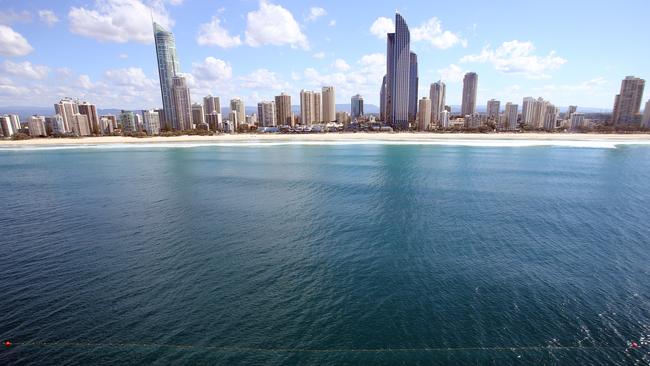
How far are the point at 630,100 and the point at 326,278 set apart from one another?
9419 inches

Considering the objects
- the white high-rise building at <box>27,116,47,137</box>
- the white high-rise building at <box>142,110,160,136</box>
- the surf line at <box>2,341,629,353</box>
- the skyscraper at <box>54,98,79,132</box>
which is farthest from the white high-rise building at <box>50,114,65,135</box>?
the surf line at <box>2,341,629,353</box>

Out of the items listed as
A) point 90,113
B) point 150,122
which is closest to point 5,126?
point 90,113

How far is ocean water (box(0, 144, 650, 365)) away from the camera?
1510 cm

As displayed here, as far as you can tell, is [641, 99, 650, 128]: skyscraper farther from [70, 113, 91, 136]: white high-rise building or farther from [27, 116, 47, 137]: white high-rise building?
[27, 116, 47, 137]: white high-rise building

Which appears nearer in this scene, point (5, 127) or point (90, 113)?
point (5, 127)

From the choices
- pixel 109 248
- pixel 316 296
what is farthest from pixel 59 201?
pixel 316 296

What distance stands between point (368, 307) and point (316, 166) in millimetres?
53725

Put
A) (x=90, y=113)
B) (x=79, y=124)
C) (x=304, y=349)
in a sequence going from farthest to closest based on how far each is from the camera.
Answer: (x=90, y=113), (x=79, y=124), (x=304, y=349)

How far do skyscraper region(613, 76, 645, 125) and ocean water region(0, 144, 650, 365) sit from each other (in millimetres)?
190146

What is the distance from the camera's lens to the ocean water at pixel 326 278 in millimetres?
15102

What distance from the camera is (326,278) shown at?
829 inches

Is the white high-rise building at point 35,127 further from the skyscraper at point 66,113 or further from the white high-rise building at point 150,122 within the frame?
the white high-rise building at point 150,122

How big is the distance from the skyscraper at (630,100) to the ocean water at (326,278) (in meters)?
190

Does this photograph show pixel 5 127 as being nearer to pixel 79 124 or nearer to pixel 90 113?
pixel 79 124
